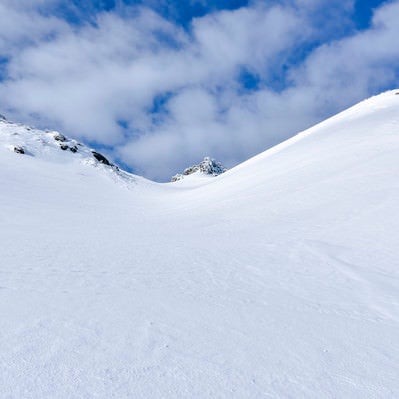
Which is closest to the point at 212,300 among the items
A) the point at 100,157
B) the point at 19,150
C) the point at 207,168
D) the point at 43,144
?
the point at 19,150

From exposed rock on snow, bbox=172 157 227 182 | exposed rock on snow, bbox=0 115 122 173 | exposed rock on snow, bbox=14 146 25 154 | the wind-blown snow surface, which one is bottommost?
the wind-blown snow surface

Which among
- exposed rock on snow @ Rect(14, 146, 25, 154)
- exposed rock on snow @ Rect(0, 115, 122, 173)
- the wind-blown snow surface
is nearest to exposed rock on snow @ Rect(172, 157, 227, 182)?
exposed rock on snow @ Rect(0, 115, 122, 173)

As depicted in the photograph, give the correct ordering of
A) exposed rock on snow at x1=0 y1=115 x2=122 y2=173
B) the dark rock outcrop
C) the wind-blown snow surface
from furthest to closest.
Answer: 1. the dark rock outcrop
2. exposed rock on snow at x1=0 y1=115 x2=122 y2=173
3. the wind-blown snow surface

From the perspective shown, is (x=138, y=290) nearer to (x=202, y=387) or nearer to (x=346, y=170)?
(x=202, y=387)

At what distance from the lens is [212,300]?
19.5 ft

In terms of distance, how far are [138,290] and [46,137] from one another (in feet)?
137

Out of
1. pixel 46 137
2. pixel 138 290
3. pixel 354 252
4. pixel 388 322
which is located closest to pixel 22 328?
pixel 138 290

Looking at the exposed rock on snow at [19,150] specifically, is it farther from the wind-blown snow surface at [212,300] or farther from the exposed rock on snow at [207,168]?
the exposed rock on snow at [207,168]

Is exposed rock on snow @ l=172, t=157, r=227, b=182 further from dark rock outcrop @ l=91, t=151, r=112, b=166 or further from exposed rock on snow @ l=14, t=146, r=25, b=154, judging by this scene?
exposed rock on snow @ l=14, t=146, r=25, b=154

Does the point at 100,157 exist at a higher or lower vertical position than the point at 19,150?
higher

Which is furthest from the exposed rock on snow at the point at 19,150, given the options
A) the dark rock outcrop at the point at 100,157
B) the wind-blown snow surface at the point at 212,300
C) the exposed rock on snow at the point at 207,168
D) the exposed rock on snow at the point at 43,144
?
the exposed rock on snow at the point at 207,168

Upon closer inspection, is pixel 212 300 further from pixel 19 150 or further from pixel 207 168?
pixel 207 168

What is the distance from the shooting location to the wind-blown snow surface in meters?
3.43

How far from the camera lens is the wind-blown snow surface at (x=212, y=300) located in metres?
3.43
